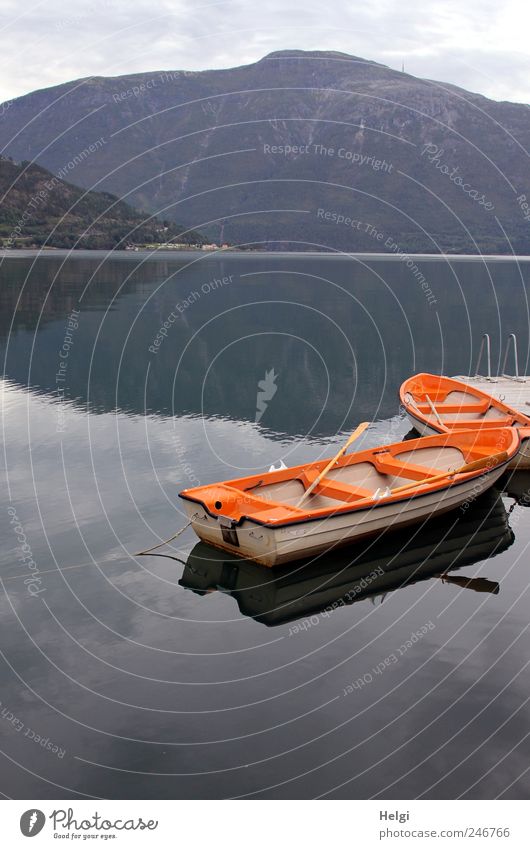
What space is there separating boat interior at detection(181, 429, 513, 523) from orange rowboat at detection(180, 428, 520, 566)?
30 millimetres

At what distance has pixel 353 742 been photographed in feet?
49.2

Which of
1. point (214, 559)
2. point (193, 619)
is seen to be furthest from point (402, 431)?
point (193, 619)

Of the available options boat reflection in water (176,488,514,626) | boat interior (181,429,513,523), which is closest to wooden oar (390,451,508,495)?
boat interior (181,429,513,523)

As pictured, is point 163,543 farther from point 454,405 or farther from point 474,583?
point 454,405

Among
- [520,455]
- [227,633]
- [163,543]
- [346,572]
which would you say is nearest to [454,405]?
[520,455]

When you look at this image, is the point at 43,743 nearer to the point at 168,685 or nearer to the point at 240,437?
the point at 168,685

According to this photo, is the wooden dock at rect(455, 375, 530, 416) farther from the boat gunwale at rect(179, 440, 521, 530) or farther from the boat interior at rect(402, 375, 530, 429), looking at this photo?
the boat gunwale at rect(179, 440, 521, 530)

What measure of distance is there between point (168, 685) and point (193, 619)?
3.07 meters

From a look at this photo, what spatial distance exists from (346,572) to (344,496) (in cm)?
282

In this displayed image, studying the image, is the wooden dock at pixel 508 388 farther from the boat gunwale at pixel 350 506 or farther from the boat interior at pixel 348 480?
the boat gunwale at pixel 350 506

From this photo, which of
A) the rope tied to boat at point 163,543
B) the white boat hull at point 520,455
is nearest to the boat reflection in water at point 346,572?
the rope tied to boat at point 163,543

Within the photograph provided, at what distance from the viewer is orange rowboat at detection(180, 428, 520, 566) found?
72.5 ft

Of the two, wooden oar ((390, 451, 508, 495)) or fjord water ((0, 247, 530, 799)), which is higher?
wooden oar ((390, 451, 508, 495))

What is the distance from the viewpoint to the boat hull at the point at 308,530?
71.5ft
